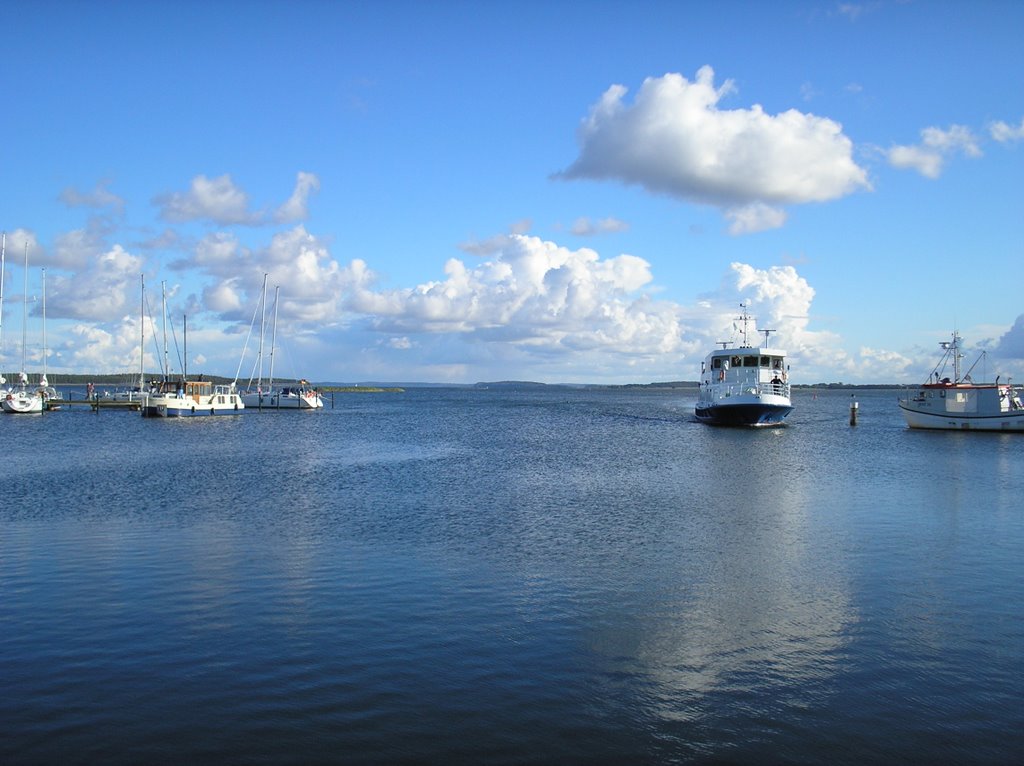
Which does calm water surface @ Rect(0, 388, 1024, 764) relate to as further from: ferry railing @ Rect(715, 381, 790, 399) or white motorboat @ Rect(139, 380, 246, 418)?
white motorboat @ Rect(139, 380, 246, 418)

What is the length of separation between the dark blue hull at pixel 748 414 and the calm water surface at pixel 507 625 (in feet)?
142

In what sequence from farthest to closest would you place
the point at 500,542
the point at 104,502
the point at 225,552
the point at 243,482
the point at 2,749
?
the point at 243,482 → the point at 104,502 → the point at 500,542 → the point at 225,552 → the point at 2,749

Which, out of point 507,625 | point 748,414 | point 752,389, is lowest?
point 507,625

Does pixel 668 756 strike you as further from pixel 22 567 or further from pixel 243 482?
pixel 243 482

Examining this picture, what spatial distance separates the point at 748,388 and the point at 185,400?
60952 millimetres

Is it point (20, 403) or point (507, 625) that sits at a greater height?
point (20, 403)

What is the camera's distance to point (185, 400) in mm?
92562

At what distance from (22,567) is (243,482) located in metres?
17.2

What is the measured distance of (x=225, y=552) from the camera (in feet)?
68.5

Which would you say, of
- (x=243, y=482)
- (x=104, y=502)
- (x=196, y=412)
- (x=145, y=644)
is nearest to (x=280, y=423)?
(x=196, y=412)

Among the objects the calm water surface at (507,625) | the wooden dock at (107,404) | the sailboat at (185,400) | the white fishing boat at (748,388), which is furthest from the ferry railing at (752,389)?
the wooden dock at (107,404)

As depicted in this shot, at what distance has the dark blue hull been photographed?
7768 cm

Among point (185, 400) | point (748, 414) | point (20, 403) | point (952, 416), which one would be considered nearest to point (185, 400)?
point (185, 400)

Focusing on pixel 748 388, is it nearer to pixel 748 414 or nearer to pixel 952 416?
pixel 748 414
